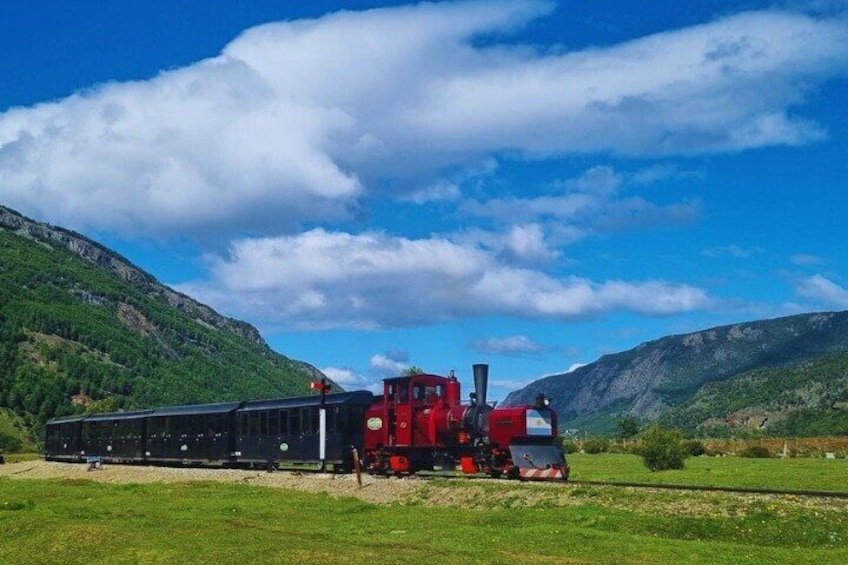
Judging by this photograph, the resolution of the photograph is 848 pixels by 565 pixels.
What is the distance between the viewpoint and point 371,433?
148ft

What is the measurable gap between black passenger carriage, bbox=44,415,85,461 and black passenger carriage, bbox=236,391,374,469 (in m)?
30.7

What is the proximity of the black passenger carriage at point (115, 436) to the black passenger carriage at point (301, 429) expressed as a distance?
16.6 m

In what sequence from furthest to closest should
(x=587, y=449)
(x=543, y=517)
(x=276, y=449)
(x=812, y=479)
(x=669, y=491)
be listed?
(x=587, y=449) → (x=276, y=449) → (x=812, y=479) → (x=669, y=491) → (x=543, y=517)

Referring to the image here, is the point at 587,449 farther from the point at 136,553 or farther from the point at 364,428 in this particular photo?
the point at 136,553

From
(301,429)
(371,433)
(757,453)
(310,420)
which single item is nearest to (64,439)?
(301,429)

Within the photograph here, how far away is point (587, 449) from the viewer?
10531 cm

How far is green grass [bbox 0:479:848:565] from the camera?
Result: 20.7 meters

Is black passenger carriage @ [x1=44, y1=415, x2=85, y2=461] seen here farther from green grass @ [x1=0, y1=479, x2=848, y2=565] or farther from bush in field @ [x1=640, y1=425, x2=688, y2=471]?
bush in field @ [x1=640, y1=425, x2=688, y2=471]

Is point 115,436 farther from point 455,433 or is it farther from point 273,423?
point 455,433

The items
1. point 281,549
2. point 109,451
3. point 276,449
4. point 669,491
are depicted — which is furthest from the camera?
point 109,451

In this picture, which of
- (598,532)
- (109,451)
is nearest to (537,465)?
(598,532)

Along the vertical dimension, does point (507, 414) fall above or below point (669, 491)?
above

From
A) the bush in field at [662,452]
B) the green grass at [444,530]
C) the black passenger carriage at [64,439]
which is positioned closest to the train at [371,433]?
the green grass at [444,530]

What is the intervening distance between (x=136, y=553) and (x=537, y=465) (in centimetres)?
1985
